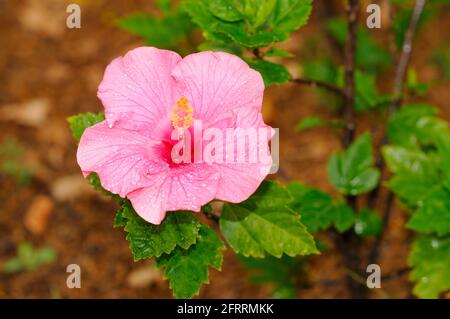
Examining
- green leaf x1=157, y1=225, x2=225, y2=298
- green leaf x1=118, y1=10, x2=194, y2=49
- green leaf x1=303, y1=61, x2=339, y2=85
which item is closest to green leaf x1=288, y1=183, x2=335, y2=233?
green leaf x1=157, y1=225, x2=225, y2=298

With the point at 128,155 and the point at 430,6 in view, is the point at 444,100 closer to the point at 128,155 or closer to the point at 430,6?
the point at 430,6

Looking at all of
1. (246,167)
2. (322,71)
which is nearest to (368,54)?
(322,71)

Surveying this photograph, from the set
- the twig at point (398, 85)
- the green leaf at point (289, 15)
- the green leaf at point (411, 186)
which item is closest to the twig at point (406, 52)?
the twig at point (398, 85)

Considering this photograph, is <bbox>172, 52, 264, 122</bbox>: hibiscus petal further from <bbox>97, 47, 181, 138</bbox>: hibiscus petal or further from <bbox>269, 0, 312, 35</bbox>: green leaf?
<bbox>269, 0, 312, 35</bbox>: green leaf

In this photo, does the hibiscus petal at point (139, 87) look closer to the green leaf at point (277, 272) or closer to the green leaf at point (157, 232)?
the green leaf at point (157, 232)

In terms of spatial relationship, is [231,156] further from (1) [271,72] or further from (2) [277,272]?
(2) [277,272]

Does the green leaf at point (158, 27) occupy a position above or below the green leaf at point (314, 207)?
above
